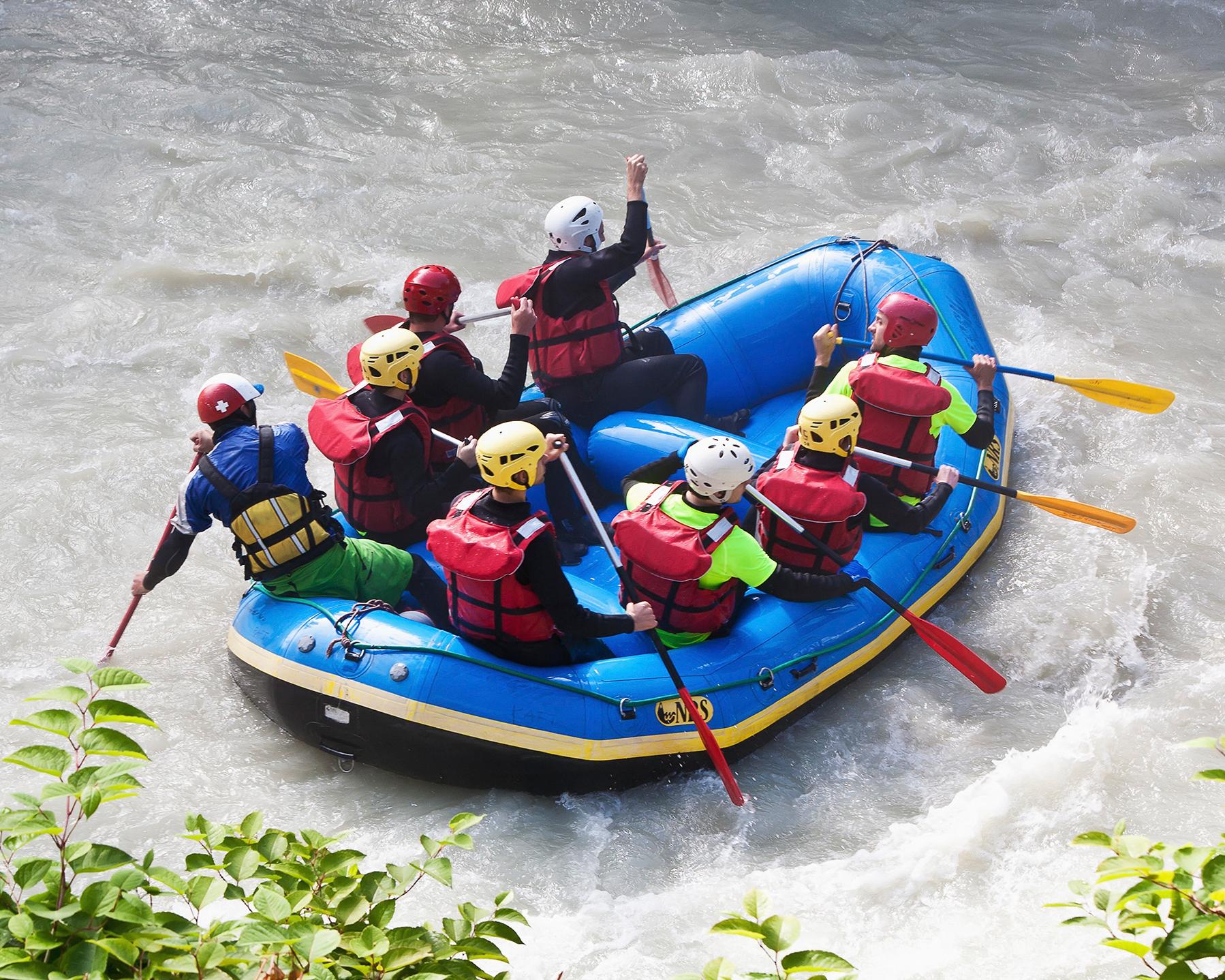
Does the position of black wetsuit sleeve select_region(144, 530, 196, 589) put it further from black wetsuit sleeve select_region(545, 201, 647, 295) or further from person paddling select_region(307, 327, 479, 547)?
black wetsuit sleeve select_region(545, 201, 647, 295)

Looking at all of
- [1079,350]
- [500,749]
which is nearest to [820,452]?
[500,749]

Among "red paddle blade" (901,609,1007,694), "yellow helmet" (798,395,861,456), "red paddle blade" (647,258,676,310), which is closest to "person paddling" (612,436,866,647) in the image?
"yellow helmet" (798,395,861,456)

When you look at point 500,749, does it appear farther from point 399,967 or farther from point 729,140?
point 729,140

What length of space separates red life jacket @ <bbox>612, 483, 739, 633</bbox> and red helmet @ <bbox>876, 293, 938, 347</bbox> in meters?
1.23

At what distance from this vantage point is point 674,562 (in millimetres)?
4223

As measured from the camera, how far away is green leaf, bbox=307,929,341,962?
1.55 meters

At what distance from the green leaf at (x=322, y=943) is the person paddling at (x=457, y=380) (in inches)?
134

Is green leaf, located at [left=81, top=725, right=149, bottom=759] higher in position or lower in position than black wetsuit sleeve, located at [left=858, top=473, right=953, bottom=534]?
higher

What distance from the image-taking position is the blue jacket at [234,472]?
14.1 ft

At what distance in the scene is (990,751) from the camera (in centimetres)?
470

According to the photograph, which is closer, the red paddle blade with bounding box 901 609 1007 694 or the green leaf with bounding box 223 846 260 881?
the green leaf with bounding box 223 846 260 881

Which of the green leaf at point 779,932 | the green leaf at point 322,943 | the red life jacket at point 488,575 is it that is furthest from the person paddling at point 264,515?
the green leaf at point 779,932

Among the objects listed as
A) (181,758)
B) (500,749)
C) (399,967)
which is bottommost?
(181,758)

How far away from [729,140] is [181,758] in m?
7.37
